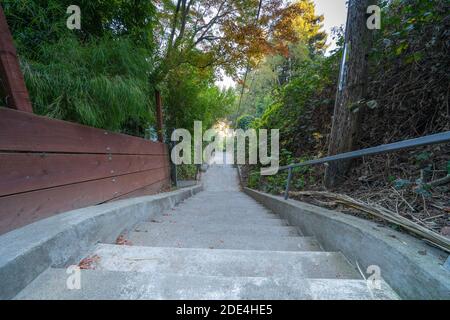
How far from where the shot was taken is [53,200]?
1.29m

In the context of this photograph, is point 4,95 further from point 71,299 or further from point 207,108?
point 207,108

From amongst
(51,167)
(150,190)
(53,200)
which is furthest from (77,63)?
(150,190)

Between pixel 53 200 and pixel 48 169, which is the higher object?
pixel 48 169

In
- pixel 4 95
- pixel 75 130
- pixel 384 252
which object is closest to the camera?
pixel 384 252

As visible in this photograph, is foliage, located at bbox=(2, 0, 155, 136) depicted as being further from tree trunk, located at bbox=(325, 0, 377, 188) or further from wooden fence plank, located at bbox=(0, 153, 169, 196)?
tree trunk, located at bbox=(325, 0, 377, 188)

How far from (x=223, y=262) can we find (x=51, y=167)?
4.13 feet

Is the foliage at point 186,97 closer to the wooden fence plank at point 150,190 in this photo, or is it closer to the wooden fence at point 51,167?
the wooden fence plank at point 150,190

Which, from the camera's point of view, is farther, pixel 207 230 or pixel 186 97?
pixel 186 97

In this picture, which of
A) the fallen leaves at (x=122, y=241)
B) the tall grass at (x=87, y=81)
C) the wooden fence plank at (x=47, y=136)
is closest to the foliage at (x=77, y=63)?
the tall grass at (x=87, y=81)

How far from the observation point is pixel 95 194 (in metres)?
1.76

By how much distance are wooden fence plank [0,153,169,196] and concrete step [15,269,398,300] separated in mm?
580

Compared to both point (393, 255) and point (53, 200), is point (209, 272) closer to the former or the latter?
point (393, 255)
